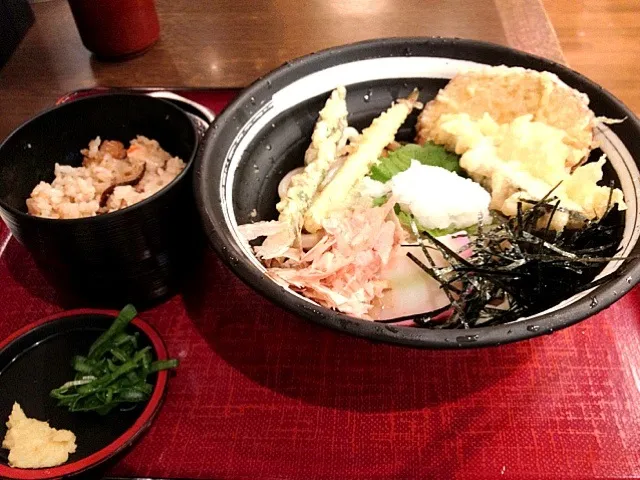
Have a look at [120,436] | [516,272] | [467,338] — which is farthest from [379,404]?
[120,436]

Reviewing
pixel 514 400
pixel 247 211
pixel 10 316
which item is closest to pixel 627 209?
pixel 514 400

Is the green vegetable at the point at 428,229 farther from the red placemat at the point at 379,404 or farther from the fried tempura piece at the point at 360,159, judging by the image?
the red placemat at the point at 379,404

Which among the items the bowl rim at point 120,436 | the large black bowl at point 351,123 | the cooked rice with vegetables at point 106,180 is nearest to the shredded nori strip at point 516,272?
the large black bowl at point 351,123

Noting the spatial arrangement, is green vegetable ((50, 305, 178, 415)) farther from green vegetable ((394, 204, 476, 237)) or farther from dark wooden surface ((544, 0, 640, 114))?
dark wooden surface ((544, 0, 640, 114))

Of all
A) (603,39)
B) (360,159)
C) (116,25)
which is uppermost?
(116,25)

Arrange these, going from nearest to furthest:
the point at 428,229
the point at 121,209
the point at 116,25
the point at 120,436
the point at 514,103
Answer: the point at 120,436, the point at 121,209, the point at 428,229, the point at 514,103, the point at 116,25

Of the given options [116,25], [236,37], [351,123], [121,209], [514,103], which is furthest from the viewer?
[236,37]

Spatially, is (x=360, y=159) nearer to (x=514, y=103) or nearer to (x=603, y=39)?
(x=514, y=103)
